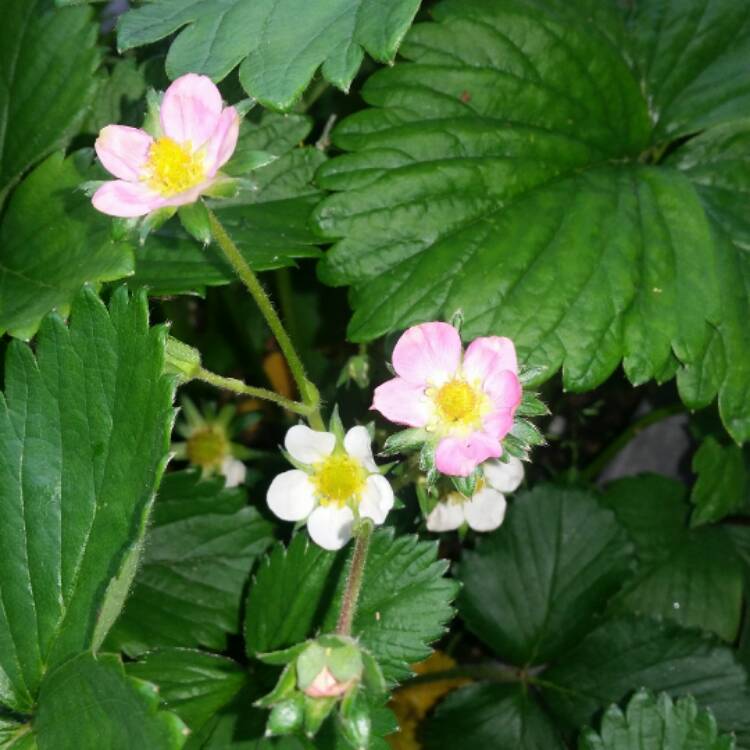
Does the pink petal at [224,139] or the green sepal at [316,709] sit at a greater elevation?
the pink petal at [224,139]

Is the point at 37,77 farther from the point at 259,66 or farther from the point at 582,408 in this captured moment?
the point at 582,408

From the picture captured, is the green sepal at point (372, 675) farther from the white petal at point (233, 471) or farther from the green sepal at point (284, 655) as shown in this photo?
the white petal at point (233, 471)

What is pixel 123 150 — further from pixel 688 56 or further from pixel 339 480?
pixel 688 56

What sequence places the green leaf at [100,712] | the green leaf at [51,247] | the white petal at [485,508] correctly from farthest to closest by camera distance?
the white petal at [485,508]
the green leaf at [51,247]
the green leaf at [100,712]

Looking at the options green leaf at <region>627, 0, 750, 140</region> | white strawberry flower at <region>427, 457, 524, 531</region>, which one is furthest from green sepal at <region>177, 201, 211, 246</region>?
green leaf at <region>627, 0, 750, 140</region>

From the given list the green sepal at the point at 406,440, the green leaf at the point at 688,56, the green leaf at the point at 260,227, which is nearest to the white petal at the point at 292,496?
the green sepal at the point at 406,440

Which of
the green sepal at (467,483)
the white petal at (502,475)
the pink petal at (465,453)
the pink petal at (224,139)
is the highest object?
the pink petal at (224,139)
